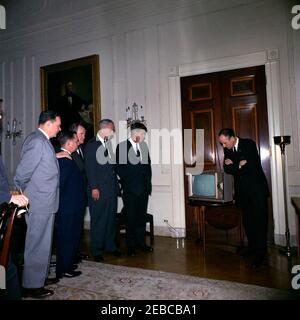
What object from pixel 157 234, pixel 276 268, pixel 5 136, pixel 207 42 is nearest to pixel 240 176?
pixel 276 268

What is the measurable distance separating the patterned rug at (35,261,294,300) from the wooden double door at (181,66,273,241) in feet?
6.92

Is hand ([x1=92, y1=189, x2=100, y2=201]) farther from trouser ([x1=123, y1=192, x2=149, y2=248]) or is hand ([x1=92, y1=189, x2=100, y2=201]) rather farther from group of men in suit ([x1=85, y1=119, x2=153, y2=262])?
trouser ([x1=123, y1=192, x2=149, y2=248])

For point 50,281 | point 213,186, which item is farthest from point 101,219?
point 213,186

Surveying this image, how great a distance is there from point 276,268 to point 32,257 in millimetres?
2678

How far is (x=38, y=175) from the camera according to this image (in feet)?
9.20

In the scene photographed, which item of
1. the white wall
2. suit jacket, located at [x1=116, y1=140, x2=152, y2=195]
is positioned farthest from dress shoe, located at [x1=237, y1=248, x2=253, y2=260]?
suit jacket, located at [x1=116, y1=140, x2=152, y2=195]

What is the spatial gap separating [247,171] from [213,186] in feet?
1.90

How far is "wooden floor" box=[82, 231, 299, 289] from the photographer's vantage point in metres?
3.20

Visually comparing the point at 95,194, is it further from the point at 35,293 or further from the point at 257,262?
the point at 257,262

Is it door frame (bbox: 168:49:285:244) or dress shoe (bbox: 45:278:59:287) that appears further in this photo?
door frame (bbox: 168:49:285:244)

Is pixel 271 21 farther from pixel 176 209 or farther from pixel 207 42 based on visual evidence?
pixel 176 209

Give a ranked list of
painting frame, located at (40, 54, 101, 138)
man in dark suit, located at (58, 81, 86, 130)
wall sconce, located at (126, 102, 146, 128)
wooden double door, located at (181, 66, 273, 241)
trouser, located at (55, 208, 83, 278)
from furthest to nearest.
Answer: man in dark suit, located at (58, 81, 86, 130), painting frame, located at (40, 54, 101, 138), wall sconce, located at (126, 102, 146, 128), wooden double door, located at (181, 66, 273, 241), trouser, located at (55, 208, 83, 278)

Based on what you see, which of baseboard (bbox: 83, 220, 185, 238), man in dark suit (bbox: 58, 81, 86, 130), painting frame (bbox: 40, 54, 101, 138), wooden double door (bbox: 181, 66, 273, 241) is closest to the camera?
wooden double door (bbox: 181, 66, 273, 241)
